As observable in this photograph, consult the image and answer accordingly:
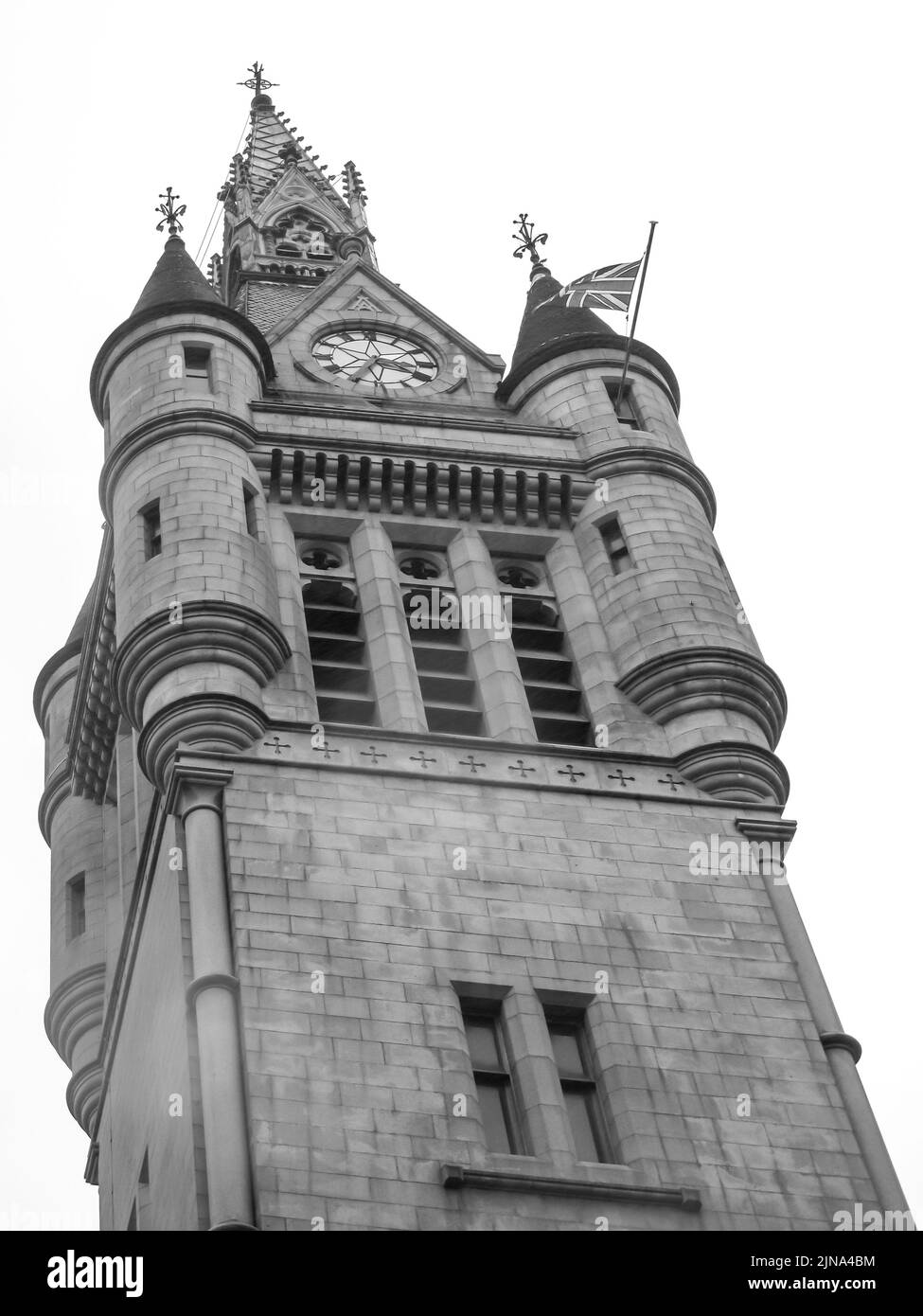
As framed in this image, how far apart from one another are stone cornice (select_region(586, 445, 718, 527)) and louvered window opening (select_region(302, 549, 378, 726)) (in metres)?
4.41

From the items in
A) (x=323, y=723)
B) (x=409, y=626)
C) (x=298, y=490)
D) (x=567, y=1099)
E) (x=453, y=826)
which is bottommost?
(x=567, y=1099)

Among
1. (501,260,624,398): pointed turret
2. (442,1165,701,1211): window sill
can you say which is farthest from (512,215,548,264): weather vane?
(442,1165,701,1211): window sill

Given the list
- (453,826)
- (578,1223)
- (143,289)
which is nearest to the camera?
(578,1223)

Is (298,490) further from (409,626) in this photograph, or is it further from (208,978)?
(208,978)

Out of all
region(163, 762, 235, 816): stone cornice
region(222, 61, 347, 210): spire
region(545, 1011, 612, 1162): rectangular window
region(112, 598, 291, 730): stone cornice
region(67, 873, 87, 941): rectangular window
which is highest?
region(222, 61, 347, 210): spire

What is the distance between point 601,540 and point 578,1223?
1409 cm

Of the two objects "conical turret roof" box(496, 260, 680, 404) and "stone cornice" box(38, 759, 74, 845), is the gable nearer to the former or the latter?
"conical turret roof" box(496, 260, 680, 404)

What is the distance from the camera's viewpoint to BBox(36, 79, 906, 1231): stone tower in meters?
25.7

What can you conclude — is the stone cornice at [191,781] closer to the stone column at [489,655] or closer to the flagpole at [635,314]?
the stone column at [489,655]

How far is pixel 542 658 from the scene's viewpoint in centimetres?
3459

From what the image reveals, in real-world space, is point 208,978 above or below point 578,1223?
above
